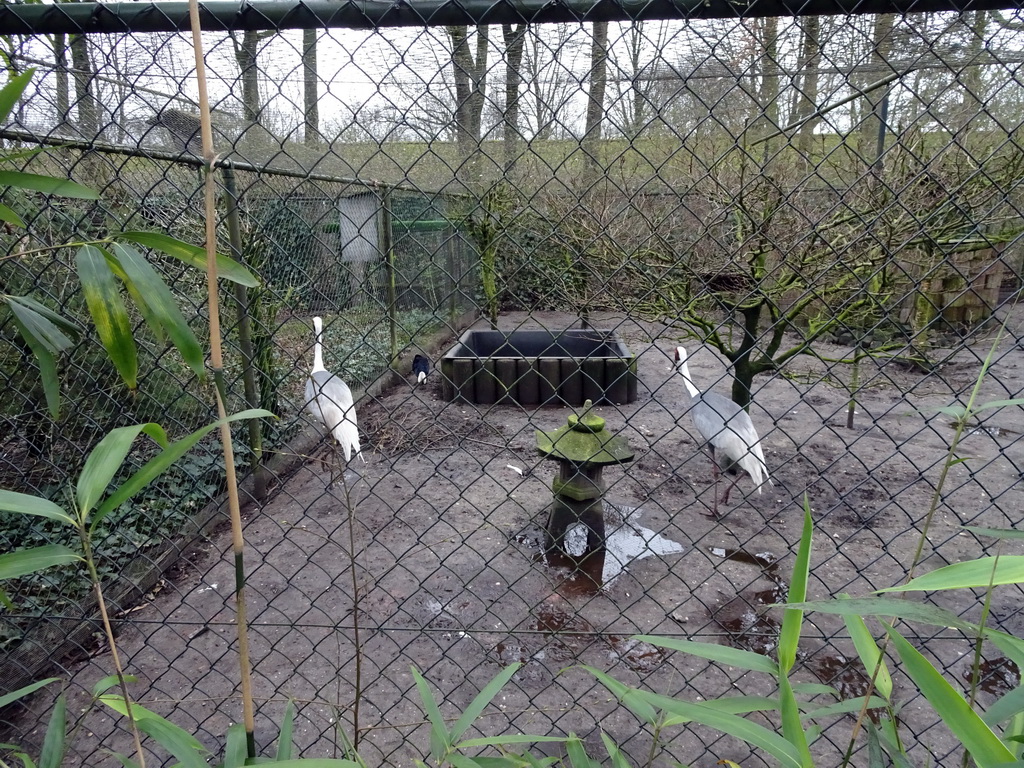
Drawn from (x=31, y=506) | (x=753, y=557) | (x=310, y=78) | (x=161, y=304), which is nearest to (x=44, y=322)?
(x=161, y=304)

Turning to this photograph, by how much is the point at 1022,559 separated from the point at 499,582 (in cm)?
263

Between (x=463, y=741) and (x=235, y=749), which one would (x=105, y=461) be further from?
(x=463, y=741)

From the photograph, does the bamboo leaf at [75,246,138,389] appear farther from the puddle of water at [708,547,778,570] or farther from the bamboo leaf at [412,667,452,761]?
the puddle of water at [708,547,778,570]

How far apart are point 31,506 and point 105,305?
331mm

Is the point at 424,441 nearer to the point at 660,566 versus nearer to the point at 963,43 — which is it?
the point at 660,566

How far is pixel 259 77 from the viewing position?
1.40 m

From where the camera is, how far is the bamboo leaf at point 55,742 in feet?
3.29

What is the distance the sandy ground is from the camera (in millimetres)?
1886

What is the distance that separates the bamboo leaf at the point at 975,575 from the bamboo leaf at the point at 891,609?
0.03m

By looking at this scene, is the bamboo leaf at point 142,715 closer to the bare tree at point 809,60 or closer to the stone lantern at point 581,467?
the bare tree at point 809,60

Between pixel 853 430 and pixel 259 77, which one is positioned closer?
pixel 259 77

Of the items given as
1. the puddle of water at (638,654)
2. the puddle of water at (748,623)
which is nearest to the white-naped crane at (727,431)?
the puddle of water at (748,623)

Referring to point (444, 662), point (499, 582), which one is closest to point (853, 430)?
point (499, 582)

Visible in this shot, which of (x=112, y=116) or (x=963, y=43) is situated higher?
(x=963, y=43)
